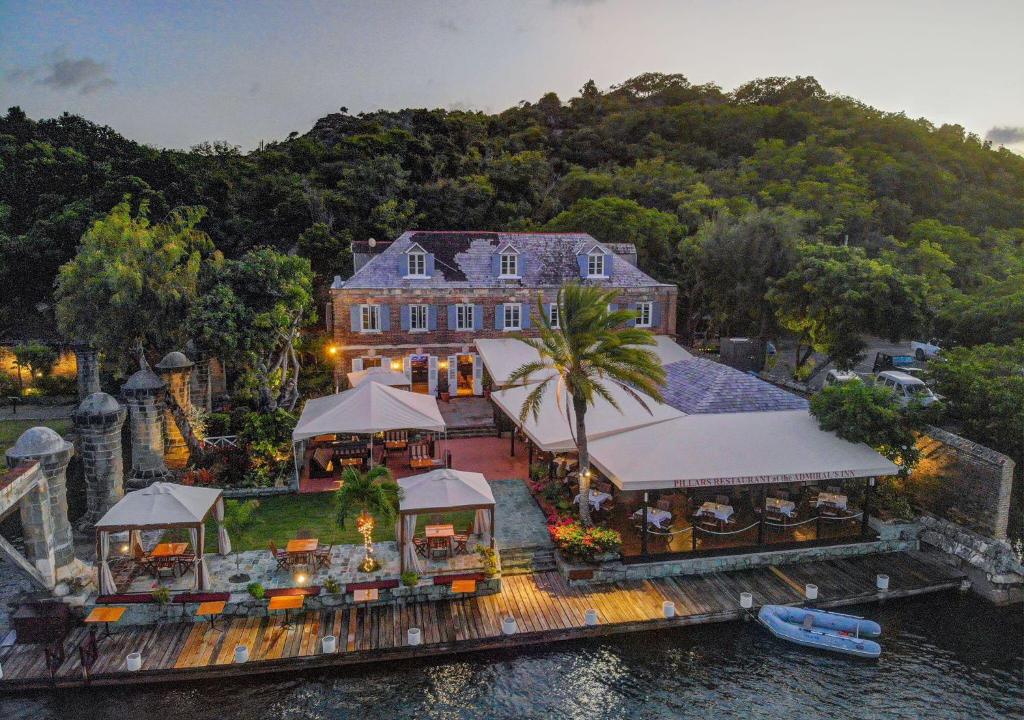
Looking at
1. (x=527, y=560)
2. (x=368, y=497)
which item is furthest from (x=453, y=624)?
(x=368, y=497)

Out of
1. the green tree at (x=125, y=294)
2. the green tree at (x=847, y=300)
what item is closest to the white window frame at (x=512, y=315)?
the green tree at (x=847, y=300)

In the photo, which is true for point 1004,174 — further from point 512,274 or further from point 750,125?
point 512,274

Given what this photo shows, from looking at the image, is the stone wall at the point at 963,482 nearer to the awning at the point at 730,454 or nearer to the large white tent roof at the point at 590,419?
the awning at the point at 730,454

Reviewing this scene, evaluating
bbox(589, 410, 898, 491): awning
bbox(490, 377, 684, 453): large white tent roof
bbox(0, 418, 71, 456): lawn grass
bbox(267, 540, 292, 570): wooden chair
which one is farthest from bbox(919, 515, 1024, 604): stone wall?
bbox(0, 418, 71, 456): lawn grass

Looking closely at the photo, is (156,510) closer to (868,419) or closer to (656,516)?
(656,516)

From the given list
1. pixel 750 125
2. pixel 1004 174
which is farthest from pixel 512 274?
pixel 1004 174

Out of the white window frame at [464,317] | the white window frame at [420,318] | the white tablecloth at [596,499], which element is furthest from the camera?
the white window frame at [464,317]

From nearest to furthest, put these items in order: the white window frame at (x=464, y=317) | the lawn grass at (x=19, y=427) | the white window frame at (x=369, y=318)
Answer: the lawn grass at (x=19, y=427), the white window frame at (x=369, y=318), the white window frame at (x=464, y=317)

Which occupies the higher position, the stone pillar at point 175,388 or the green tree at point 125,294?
the green tree at point 125,294
